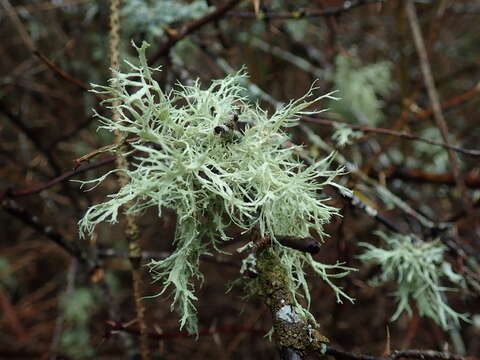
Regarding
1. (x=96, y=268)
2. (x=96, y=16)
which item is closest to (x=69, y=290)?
(x=96, y=268)

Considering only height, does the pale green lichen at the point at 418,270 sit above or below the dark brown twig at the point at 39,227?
below

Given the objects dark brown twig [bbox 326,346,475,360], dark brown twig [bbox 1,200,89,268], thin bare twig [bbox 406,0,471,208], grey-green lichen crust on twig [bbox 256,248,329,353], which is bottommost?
dark brown twig [bbox 326,346,475,360]

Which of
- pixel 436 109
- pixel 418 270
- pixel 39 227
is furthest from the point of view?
pixel 436 109

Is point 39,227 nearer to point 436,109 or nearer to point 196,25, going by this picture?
point 196,25

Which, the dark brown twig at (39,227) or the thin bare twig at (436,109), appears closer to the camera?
the dark brown twig at (39,227)

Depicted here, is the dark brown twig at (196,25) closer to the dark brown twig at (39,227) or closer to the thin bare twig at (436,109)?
the dark brown twig at (39,227)

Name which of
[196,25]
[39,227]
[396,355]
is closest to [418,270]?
[396,355]

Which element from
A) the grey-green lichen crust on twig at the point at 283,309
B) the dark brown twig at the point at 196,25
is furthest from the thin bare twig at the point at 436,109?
the grey-green lichen crust on twig at the point at 283,309

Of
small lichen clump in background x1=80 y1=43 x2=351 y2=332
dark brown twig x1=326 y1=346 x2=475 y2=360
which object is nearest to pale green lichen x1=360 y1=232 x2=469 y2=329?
dark brown twig x1=326 y1=346 x2=475 y2=360

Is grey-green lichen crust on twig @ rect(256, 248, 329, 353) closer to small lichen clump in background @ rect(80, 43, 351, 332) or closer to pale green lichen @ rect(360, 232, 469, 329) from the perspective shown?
small lichen clump in background @ rect(80, 43, 351, 332)

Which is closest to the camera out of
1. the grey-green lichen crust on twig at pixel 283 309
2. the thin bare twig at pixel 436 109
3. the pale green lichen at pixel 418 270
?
the grey-green lichen crust on twig at pixel 283 309

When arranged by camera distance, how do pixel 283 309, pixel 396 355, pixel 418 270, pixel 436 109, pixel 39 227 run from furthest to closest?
pixel 436 109 → pixel 39 227 → pixel 418 270 → pixel 396 355 → pixel 283 309

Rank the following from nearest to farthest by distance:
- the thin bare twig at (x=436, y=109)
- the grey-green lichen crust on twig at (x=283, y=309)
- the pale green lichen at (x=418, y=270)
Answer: the grey-green lichen crust on twig at (x=283, y=309), the pale green lichen at (x=418, y=270), the thin bare twig at (x=436, y=109)
